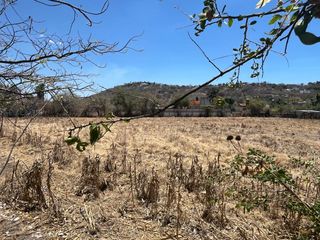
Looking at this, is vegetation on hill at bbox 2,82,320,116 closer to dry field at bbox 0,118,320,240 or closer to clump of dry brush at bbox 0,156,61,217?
dry field at bbox 0,118,320,240

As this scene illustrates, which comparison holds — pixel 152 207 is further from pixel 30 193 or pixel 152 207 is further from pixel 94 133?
pixel 94 133

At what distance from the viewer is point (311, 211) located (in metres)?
2.65

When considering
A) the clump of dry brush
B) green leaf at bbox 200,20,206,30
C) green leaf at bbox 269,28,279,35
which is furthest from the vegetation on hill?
the clump of dry brush

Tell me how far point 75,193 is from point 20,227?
52.4 inches

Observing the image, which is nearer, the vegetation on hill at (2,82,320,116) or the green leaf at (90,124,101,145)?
the green leaf at (90,124,101,145)

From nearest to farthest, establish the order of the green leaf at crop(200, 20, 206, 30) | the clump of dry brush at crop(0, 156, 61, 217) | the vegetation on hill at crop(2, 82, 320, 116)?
the green leaf at crop(200, 20, 206, 30), the vegetation on hill at crop(2, 82, 320, 116), the clump of dry brush at crop(0, 156, 61, 217)

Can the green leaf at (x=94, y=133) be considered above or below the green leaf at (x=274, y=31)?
below

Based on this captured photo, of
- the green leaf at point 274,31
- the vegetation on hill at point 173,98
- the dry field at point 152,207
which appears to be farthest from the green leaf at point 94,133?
the dry field at point 152,207

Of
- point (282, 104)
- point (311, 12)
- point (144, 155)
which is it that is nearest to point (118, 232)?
point (311, 12)

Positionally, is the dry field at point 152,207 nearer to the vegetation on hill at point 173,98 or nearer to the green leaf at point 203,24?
the vegetation on hill at point 173,98

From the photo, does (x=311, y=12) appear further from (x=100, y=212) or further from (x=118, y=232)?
(x=100, y=212)

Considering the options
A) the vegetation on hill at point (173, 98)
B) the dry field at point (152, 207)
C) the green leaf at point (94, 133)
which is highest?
the vegetation on hill at point (173, 98)

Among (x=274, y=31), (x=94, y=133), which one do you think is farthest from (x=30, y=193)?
(x=274, y=31)

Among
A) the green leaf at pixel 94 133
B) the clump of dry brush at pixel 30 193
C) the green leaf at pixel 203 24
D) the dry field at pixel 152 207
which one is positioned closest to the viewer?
the green leaf at pixel 94 133
